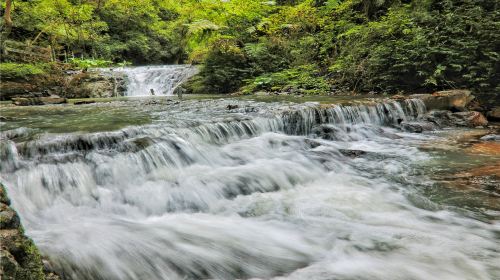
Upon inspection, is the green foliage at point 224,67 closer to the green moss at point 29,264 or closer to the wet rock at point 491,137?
the wet rock at point 491,137

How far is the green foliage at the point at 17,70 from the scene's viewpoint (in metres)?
Answer: 12.5

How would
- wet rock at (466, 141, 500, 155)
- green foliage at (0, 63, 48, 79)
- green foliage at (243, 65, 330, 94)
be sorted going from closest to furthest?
wet rock at (466, 141, 500, 155) → green foliage at (0, 63, 48, 79) → green foliage at (243, 65, 330, 94)

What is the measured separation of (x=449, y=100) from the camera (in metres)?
8.72

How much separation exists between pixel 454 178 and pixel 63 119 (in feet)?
22.7

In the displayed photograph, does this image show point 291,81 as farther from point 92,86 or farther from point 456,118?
point 92,86

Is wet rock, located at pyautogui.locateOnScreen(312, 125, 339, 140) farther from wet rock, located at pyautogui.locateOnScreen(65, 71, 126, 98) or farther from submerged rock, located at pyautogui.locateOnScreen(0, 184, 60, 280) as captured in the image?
wet rock, located at pyautogui.locateOnScreen(65, 71, 126, 98)

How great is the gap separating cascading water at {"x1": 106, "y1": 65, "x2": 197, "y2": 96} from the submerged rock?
1445cm

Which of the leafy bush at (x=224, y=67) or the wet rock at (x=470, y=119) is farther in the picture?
the leafy bush at (x=224, y=67)

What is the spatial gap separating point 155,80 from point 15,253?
16122mm

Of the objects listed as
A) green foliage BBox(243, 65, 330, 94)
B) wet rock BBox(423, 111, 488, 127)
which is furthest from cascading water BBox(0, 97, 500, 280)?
green foliage BBox(243, 65, 330, 94)

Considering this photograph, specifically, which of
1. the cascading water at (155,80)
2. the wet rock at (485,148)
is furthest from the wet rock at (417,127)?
the cascading water at (155,80)

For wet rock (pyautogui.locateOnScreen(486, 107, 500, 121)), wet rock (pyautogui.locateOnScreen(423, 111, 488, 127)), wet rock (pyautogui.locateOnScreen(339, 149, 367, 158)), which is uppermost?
wet rock (pyautogui.locateOnScreen(486, 107, 500, 121))

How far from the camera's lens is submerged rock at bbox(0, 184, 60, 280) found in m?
1.46

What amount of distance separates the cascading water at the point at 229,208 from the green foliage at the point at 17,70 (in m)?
9.45
